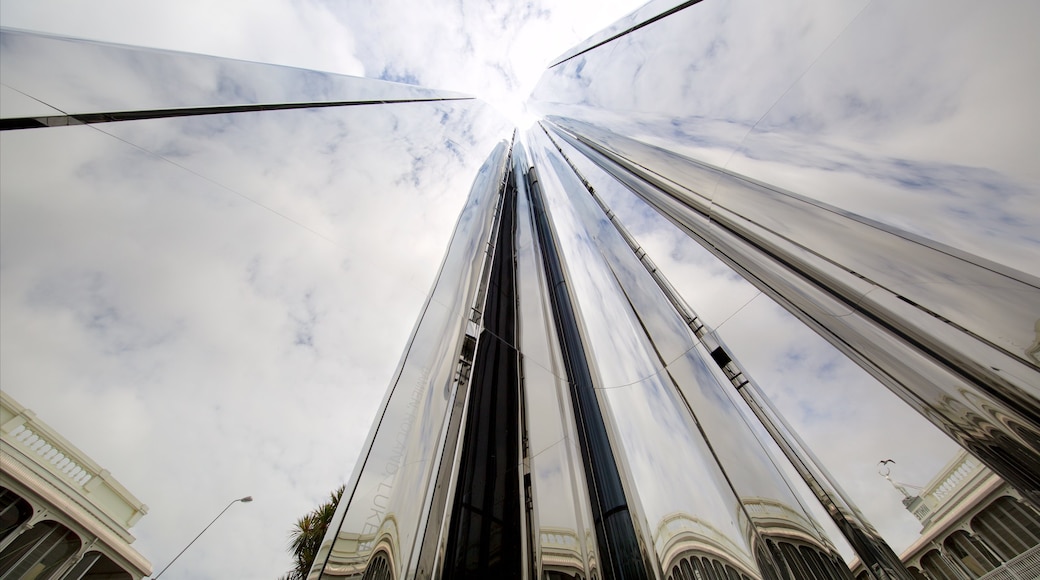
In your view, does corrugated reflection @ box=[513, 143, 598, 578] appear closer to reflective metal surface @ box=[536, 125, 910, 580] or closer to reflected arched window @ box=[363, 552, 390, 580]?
reflected arched window @ box=[363, 552, 390, 580]

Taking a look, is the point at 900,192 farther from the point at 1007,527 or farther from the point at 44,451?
the point at 44,451

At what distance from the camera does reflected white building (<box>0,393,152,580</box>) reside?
1208mm

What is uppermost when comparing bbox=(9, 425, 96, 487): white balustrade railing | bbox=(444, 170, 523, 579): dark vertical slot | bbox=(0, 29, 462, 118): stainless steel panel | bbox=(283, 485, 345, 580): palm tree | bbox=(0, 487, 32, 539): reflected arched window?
bbox=(283, 485, 345, 580): palm tree

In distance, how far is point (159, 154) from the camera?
1.89 meters

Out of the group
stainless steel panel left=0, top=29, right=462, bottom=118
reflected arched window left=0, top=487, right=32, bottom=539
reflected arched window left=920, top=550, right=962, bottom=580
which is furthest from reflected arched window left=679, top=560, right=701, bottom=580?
stainless steel panel left=0, top=29, right=462, bottom=118

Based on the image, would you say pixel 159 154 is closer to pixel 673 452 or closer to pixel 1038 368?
pixel 673 452

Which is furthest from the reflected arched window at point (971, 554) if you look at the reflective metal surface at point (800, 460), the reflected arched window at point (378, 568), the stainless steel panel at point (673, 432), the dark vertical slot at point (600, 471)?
the reflected arched window at point (378, 568)

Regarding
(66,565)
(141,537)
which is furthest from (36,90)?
(66,565)

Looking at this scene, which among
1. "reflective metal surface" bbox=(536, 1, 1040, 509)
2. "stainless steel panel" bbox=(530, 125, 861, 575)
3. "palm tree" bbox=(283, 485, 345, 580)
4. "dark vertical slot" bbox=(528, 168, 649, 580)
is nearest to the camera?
"reflective metal surface" bbox=(536, 1, 1040, 509)

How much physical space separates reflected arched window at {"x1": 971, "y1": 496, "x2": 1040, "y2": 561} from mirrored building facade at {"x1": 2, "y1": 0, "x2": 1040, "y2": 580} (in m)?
0.18

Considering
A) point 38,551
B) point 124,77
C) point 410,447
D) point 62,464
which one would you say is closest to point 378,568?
point 410,447

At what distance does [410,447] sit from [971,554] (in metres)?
2.89

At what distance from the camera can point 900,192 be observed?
2062 millimetres

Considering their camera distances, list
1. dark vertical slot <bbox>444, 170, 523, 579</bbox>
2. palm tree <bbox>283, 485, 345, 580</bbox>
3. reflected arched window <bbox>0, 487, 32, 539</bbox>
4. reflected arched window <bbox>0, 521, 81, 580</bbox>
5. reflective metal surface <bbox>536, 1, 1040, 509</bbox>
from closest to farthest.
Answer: reflected arched window <bbox>0, 487, 32, 539</bbox>, reflected arched window <bbox>0, 521, 81, 580</bbox>, reflective metal surface <bbox>536, 1, 1040, 509</bbox>, dark vertical slot <bbox>444, 170, 523, 579</bbox>, palm tree <bbox>283, 485, 345, 580</bbox>
